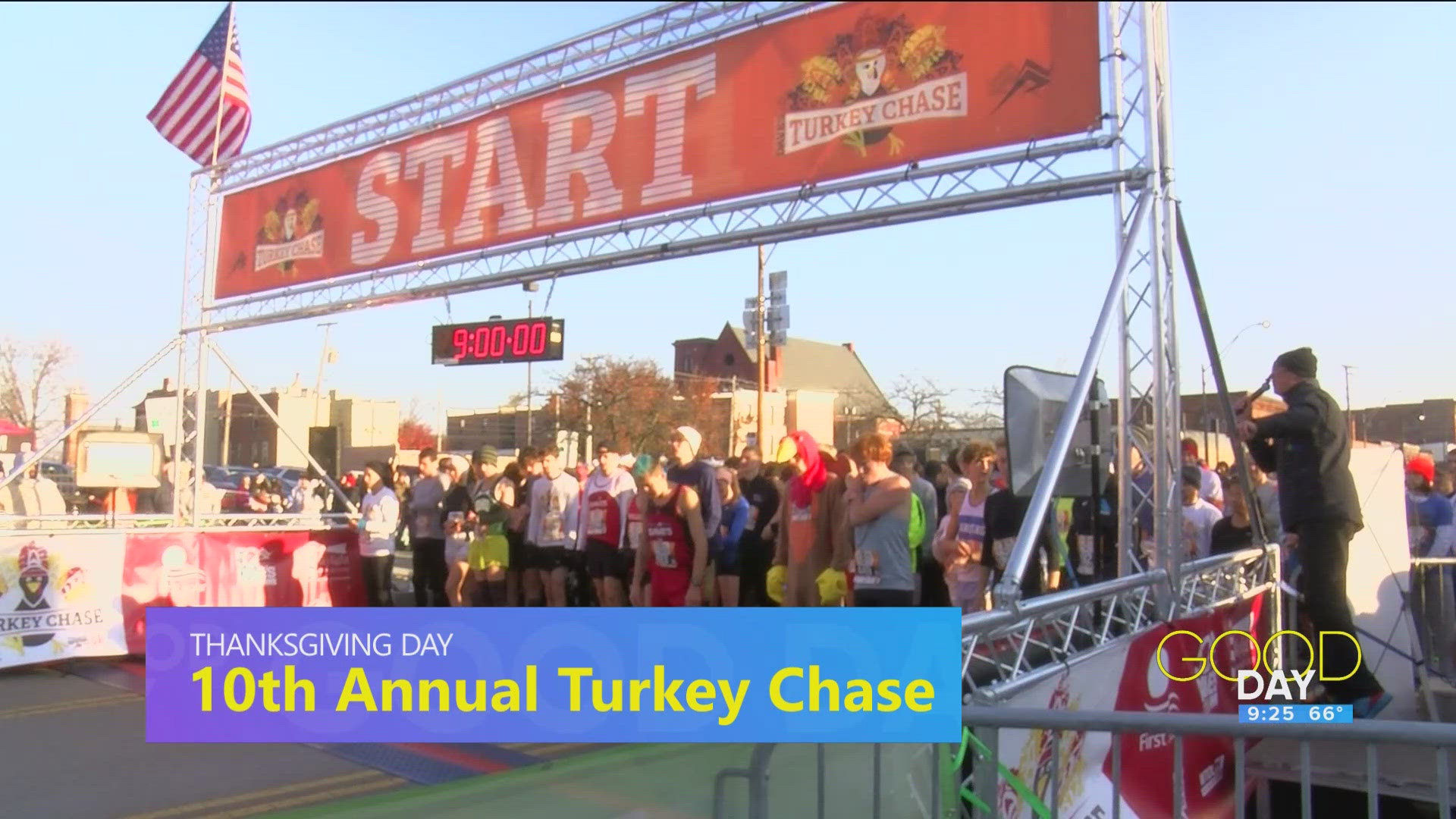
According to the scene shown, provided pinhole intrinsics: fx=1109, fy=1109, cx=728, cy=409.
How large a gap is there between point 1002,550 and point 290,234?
797 centimetres

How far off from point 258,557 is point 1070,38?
8.51 m

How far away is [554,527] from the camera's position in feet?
32.1

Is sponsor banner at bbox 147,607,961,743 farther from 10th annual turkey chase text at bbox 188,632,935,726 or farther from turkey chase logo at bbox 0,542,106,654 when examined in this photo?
turkey chase logo at bbox 0,542,106,654

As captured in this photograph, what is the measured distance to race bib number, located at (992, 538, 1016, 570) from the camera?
673cm

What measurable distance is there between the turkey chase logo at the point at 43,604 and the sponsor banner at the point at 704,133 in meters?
3.51

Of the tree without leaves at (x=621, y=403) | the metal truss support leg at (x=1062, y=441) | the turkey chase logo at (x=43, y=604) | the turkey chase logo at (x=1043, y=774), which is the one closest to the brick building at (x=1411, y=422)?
the metal truss support leg at (x=1062, y=441)

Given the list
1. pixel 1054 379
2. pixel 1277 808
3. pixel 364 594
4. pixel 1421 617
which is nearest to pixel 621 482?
pixel 364 594

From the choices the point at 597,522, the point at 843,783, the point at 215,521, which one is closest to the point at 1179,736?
the point at 843,783

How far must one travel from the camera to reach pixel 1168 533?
596 cm

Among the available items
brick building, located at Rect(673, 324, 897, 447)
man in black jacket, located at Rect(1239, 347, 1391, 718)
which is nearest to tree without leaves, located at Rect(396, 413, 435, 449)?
brick building, located at Rect(673, 324, 897, 447)

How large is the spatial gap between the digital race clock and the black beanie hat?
571 cm

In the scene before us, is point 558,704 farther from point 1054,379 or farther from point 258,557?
point 258,557

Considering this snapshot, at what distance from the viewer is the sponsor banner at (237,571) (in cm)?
962

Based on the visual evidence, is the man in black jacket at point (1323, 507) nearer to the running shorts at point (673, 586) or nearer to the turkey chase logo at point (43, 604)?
the running shorts at point (673, 586)
